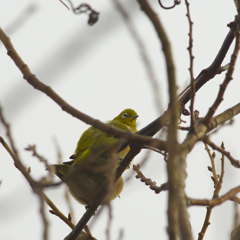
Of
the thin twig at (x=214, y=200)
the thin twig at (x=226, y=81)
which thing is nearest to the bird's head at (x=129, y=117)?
the thin twig at (x=226, y=81)

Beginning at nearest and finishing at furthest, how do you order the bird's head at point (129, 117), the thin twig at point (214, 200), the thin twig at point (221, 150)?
the thin twig at point (214, 200) < the thin twig at point (221, 150) < the bird's head at point (129, 117)

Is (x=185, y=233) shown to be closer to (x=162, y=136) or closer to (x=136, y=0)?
(x=162, y=136)

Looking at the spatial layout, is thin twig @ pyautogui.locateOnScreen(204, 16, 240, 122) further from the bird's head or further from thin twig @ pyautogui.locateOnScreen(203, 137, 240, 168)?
the bird's head

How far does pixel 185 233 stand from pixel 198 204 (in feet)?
1.32

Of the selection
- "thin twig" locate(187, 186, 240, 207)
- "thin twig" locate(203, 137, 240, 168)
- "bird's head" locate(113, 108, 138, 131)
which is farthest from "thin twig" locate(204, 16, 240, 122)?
"bird's head" locate(113, 108, 138, 131)

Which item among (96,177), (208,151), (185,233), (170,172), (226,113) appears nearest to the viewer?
(170,172)

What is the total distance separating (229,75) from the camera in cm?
205

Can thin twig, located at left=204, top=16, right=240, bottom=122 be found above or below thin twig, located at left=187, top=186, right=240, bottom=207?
above

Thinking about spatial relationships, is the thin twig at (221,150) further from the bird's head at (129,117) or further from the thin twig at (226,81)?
the bird's head at (129,117)

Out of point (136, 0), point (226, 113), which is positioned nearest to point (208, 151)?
point (226, 113)

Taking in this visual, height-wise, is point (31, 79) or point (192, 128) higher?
point (192, 128)

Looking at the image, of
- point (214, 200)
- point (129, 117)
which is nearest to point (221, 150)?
point (214, 200)

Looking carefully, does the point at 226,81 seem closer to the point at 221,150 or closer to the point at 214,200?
the point at 221,150

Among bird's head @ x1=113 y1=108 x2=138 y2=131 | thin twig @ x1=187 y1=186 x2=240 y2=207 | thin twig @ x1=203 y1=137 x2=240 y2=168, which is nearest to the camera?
thin twig @ x1=187 y1=186 x2=240 y2=207
